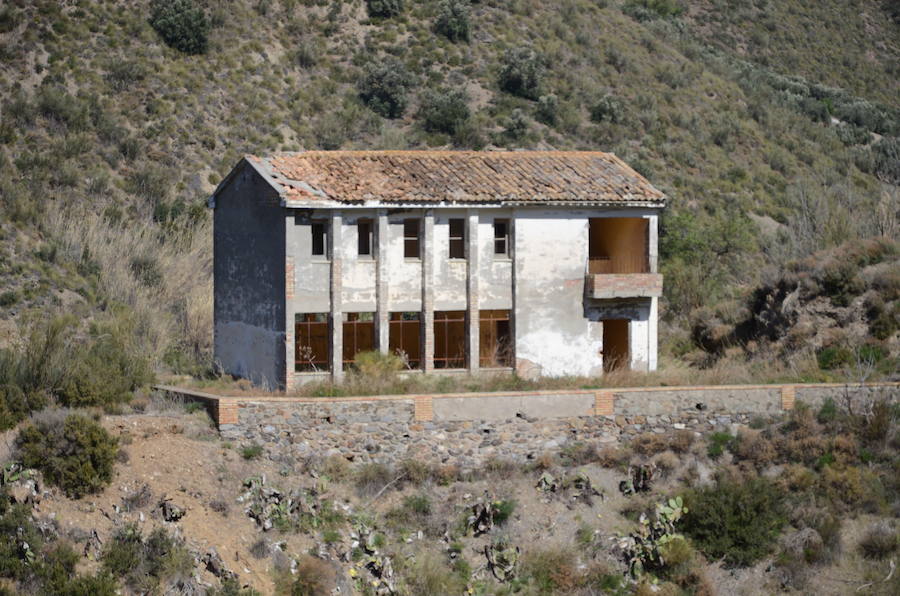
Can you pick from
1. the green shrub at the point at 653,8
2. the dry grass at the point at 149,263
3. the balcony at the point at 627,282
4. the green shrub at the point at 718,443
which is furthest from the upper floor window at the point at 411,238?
the green shrub at the point at 653,8

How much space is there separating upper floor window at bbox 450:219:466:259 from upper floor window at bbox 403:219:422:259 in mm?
951

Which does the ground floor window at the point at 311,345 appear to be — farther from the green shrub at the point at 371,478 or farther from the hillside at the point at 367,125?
the green shrub at the point at 371,478

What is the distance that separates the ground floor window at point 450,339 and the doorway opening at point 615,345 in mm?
4022

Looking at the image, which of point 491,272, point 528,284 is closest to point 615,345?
point 528,284

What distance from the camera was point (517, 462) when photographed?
30.0m

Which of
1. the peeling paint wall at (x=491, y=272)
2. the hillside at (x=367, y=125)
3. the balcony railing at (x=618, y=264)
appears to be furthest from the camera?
the hillside at (x=367, y=125)

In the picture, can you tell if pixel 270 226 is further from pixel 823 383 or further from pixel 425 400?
pixel 823 383

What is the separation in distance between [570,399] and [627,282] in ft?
21.9

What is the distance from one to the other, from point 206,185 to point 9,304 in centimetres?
1230

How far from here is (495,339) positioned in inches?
1439

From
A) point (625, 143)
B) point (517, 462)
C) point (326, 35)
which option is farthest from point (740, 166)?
point (517, 462)

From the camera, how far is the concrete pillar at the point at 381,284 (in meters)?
34.6

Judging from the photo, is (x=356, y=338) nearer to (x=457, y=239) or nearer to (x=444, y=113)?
(x=457, y=239)

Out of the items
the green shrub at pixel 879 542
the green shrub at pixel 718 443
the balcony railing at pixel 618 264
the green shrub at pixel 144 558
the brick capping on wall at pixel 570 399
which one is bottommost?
the green shrub at pixel 879 542
